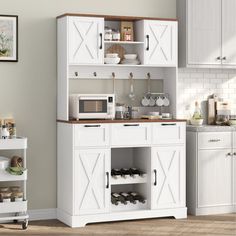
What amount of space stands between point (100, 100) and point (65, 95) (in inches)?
13.8

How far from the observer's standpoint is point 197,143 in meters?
6.32

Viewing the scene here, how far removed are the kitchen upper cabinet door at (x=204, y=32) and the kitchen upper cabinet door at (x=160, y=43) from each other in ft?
0.74

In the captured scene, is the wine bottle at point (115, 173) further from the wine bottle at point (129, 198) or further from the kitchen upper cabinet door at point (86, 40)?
the kitchen upper cabinet door at point (86, 40)

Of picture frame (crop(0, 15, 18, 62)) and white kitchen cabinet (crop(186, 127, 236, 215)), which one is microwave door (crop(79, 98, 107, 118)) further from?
white kitchen cabinet (crop(186, 127, 236, 215))

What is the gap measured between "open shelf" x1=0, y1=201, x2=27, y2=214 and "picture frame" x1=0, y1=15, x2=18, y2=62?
4.64ft

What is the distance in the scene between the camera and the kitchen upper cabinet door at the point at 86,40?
5.91 m

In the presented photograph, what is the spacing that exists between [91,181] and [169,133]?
3.18 feet

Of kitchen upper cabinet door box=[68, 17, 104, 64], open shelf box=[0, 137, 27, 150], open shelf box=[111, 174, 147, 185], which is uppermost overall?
kitchen upper cabinet door box=[68, 17, 104, 64]

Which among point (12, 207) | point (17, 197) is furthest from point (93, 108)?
point (12, 207)

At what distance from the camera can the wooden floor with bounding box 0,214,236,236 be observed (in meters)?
5.55

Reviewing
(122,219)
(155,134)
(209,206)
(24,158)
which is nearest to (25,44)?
(24,158)

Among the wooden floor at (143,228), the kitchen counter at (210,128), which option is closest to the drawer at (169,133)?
the kitchen counter at (210,128)

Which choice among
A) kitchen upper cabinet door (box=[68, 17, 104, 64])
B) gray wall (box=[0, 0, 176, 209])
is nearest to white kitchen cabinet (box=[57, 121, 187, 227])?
gray wall (box=[0, 0, 176, 209])

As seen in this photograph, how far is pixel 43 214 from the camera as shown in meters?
6.19
